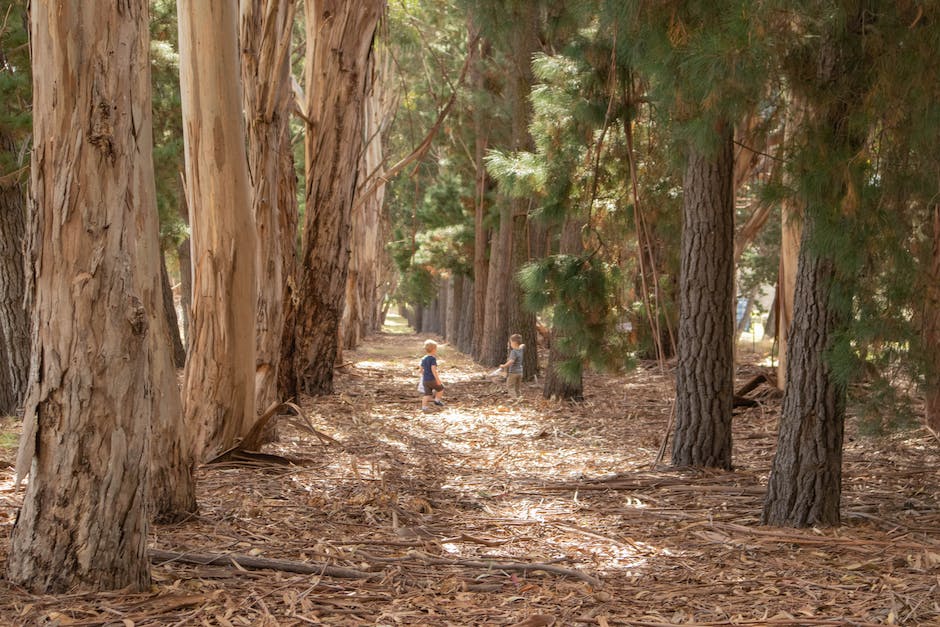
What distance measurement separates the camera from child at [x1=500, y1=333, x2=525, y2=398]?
1353cm

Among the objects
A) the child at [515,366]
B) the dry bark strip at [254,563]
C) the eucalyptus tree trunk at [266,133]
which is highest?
the eucalyptus tree trunk at [266,133]

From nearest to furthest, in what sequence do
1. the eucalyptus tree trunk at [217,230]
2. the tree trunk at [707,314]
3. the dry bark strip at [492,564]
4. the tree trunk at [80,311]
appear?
the tree trunk at [80,311]
the dry bark strip at [492,564]
the eucalyptus tree trunk at [217,230]
the tree trunk at [707,314]

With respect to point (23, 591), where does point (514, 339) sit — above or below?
above

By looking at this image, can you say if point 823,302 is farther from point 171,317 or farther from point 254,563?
point 171,317

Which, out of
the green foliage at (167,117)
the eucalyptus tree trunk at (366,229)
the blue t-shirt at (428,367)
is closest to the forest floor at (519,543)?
the blue t-shirt at (428,367)

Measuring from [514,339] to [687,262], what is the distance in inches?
240

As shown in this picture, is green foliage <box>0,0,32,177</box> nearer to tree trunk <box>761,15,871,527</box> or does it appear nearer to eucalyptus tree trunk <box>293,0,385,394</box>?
eucalyptus tree trunk <box>293,0,385,394</box>

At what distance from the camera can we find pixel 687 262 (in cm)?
764

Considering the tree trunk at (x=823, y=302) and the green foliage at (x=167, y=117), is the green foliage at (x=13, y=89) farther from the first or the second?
the tree trunk at (x=823, y=302)

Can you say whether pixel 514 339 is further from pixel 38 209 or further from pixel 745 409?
pixel 38 209

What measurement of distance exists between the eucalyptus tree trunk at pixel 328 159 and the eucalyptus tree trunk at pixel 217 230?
14.4 ft

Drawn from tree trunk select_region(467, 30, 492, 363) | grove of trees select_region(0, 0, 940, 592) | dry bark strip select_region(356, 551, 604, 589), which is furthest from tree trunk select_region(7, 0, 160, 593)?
tree trunk select_region(467, 30, 492, 363)

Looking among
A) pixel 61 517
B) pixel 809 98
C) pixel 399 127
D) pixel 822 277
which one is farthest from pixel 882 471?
pixel 399 127

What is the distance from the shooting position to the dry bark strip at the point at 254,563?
451 cm
